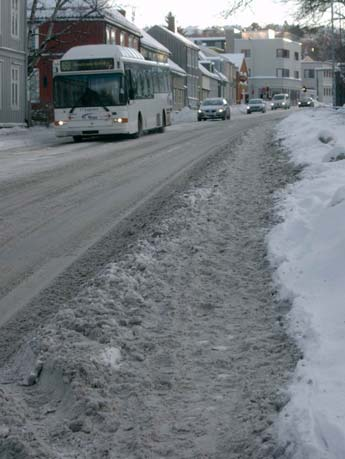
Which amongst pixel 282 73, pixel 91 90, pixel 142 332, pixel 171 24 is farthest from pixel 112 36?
pixel 282 73

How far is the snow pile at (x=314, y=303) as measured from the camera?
372cm

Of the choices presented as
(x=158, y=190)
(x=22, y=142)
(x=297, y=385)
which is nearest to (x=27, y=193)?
(x=158, y=190)

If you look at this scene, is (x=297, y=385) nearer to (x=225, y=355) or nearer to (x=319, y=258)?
(x=225, y=355)

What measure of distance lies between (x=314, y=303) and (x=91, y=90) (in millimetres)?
24707

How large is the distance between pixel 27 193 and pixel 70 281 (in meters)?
6.44

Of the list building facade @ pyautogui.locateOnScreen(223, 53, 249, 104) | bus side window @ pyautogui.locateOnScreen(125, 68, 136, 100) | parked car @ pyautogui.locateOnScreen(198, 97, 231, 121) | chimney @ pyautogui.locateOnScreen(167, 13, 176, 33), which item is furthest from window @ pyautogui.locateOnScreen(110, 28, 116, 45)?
building facade @ pyautogui.locateOnScreen(223, 53, 249, 104)

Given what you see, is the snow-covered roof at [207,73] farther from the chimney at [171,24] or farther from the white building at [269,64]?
the white building at [269,64]

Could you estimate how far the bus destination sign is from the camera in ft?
96.5

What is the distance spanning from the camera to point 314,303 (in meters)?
5.87

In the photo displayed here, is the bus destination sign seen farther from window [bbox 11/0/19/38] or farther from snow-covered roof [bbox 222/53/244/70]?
snow-covered roof [bbox 222/53/244/70]

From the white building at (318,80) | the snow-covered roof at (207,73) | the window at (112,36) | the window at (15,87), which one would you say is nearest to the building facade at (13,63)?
the window at (15,87)

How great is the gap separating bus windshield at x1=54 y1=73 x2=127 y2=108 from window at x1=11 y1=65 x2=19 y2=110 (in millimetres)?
9166

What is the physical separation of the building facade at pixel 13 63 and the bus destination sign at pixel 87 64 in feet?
24.8

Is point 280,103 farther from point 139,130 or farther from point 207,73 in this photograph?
point 139,130
